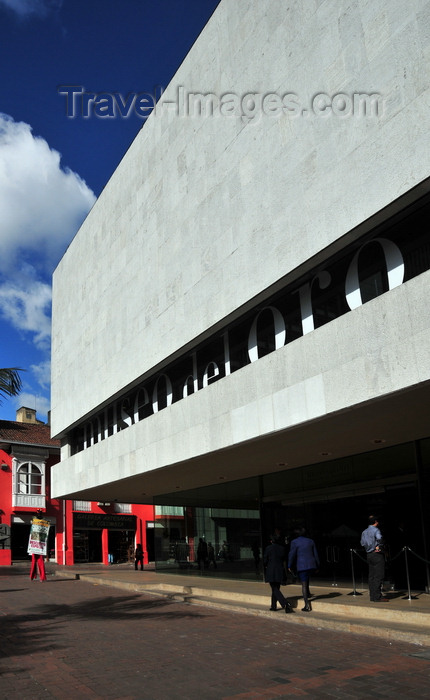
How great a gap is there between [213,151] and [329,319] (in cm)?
675

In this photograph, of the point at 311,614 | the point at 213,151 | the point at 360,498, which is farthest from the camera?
the point at 213,151

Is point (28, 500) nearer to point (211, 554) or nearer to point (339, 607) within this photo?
point (211, 554)


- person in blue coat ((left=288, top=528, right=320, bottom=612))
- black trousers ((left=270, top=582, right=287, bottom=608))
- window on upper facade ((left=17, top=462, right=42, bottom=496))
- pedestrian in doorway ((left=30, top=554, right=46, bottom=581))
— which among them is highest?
window on upper facade ((left=17, top=462, right=42, bottom=496))

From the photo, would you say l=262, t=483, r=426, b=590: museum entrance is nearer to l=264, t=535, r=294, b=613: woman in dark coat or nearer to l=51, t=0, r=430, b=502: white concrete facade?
l=51, t=0, r=430, b=502: white concrete facade

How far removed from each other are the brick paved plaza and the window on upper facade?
98.0ft

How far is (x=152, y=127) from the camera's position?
22.9m

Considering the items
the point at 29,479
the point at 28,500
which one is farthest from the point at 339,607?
the point at 29,479

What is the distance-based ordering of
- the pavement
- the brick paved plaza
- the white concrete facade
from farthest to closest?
the white concrete facade
the pavement
the brick paved plaza

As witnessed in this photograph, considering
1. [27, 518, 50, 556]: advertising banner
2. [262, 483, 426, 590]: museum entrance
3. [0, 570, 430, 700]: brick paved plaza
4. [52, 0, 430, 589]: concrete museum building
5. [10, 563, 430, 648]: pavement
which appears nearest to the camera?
[0, 570, 430, 700]: brick paved plaza

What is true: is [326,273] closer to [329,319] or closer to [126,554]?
[329,319]

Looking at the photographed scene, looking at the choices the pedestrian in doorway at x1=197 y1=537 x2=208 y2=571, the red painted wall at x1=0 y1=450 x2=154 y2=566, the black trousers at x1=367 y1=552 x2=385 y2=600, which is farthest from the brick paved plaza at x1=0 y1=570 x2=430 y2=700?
the red painted wall at x1=0 y1=450 x2=154 y2=566

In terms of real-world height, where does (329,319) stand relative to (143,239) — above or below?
below

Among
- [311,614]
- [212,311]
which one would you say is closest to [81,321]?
[212,311]

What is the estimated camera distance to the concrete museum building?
37.9 feet
